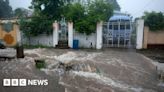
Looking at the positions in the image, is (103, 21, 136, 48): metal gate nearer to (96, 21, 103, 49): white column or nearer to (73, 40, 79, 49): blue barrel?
(96, 21, 103, 49): white column

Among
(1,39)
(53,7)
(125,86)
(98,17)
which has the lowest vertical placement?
(125,86)

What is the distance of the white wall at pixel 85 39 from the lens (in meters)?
16.1

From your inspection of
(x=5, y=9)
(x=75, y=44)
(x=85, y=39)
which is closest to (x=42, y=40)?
(x=75, y=44)

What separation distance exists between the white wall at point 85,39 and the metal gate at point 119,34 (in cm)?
79

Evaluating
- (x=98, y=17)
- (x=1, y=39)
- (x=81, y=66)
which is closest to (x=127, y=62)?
(x=81, y=66)

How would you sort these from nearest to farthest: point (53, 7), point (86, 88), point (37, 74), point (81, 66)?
point (86, 88)
point (37, 74)
point (81, 66)
point (53, 7)

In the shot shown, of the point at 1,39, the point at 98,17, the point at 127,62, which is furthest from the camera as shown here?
the point at 1,39

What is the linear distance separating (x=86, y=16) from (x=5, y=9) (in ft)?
52.5

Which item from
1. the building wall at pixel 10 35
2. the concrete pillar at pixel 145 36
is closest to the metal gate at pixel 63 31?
the building wall at pixel 10 35

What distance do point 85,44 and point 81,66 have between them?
22.8ft

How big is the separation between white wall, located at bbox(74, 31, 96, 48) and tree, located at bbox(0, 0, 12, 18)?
49.0ft

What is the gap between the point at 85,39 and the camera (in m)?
16.2

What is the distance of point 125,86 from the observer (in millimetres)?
6836

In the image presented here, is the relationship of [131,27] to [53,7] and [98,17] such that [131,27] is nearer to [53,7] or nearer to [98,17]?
[98,17]
